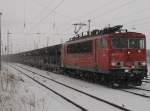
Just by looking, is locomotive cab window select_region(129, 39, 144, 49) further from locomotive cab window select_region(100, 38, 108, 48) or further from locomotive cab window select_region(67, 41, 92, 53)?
locomotive cab window select_region(67, 41, 92, 53)

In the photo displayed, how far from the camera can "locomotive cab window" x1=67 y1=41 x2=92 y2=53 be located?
2338 centimetres

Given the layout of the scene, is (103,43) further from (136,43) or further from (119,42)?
(136,43)

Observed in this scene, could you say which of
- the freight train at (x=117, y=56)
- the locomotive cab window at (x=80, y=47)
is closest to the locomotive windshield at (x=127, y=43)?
the freight train at (x=117, y=56)

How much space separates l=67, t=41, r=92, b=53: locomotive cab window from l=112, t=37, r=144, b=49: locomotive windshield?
312cm

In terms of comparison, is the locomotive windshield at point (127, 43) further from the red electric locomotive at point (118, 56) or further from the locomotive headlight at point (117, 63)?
the locomotive headlight at point (117, 63)

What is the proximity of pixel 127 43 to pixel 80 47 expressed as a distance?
19.4 feet

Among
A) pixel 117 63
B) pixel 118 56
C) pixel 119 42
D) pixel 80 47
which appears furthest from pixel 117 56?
pixel 80 47

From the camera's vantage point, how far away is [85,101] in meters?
14.8

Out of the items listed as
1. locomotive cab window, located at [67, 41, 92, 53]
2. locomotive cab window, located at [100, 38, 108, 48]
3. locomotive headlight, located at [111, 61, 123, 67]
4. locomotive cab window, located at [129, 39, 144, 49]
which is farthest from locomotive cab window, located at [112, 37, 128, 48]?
locomotive cab window, located at [67, 41, 92, 53]

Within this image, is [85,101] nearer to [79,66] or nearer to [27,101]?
[27,101]

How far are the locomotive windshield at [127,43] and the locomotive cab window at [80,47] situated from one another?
3.12m

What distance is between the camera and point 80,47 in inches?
1013

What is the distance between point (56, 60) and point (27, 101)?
2343cm

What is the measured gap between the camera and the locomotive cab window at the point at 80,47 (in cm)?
2338
